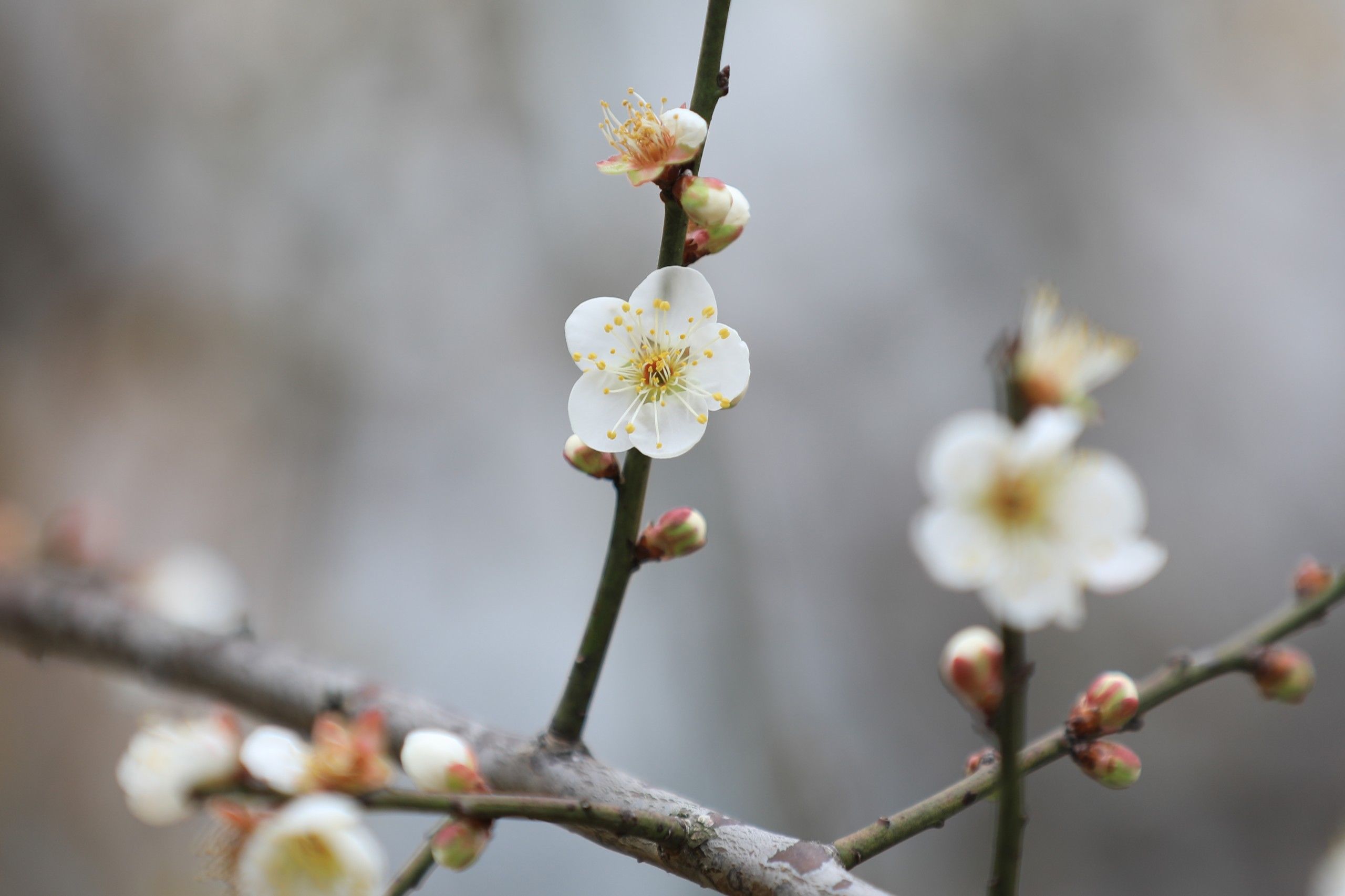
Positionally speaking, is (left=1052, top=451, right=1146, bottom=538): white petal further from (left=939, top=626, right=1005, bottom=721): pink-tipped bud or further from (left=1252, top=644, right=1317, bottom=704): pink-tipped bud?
(left=1252, top=644, right=1317, bottom=704): pink-tipped bud

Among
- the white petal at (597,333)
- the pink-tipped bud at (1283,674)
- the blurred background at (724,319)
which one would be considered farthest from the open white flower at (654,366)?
the blurred background at (724,319)

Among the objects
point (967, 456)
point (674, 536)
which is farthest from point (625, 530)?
point (967, 456)

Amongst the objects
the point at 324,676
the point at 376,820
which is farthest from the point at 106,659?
the point at 376,820

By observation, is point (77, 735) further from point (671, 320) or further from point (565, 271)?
point (671, 320)

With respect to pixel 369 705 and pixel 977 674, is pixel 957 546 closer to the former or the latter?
pixel 977 674

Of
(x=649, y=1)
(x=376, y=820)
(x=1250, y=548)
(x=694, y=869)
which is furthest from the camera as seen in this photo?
(x=649, y=1)

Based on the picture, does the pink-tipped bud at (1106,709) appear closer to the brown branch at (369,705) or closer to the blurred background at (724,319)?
the brown branch at (369,705)

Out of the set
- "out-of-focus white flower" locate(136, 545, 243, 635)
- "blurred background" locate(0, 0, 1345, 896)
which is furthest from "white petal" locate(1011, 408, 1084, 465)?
"blurred background" locate(0, 0, 1345, 896)
